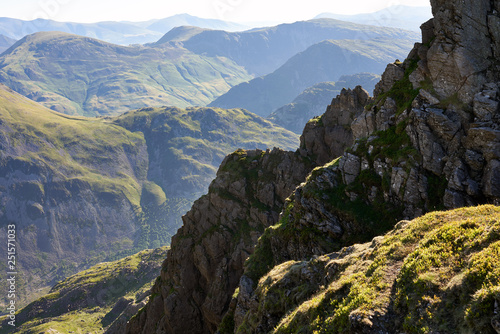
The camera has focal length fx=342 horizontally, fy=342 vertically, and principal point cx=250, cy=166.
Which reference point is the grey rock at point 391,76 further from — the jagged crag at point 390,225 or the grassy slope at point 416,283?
the grassy slope at point 416,283

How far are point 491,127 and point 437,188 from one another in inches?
333

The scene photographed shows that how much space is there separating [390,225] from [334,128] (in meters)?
44.3

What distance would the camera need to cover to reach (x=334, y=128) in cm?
8275

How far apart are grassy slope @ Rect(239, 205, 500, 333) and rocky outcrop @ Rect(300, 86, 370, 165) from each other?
170ft

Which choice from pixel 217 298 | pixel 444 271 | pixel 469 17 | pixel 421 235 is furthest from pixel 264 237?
pixel 469 17

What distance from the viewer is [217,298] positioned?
2813 inches

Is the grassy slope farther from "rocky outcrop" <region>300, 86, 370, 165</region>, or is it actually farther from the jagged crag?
"rocky outcrop" <region>300, 86, 370, 165</region>

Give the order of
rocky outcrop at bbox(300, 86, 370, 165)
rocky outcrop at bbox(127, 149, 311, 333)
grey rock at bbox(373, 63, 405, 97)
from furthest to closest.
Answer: rocky outcrop at bbox(300, 86, 370, 165) → rocky outcrop at bbox(127, 149, 311, 333) → grey rock at bbox(373, 63, 405, 97)

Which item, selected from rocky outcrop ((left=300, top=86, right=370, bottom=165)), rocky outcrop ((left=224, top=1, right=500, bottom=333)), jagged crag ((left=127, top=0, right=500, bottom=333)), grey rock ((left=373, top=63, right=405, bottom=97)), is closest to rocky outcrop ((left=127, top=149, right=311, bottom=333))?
jagged crag ((left=127, top=0, right=500, bottom=333))

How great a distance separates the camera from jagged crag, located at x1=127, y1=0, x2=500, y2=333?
20656 mm

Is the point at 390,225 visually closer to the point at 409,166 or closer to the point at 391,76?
the point at 409,166

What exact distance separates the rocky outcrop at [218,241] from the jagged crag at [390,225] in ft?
1.27

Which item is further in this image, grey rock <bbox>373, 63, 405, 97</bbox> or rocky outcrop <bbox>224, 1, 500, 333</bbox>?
grey rock <bbox>373, 63, 405, 97</bbox>

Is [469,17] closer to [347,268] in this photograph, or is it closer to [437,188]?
[437,188]
